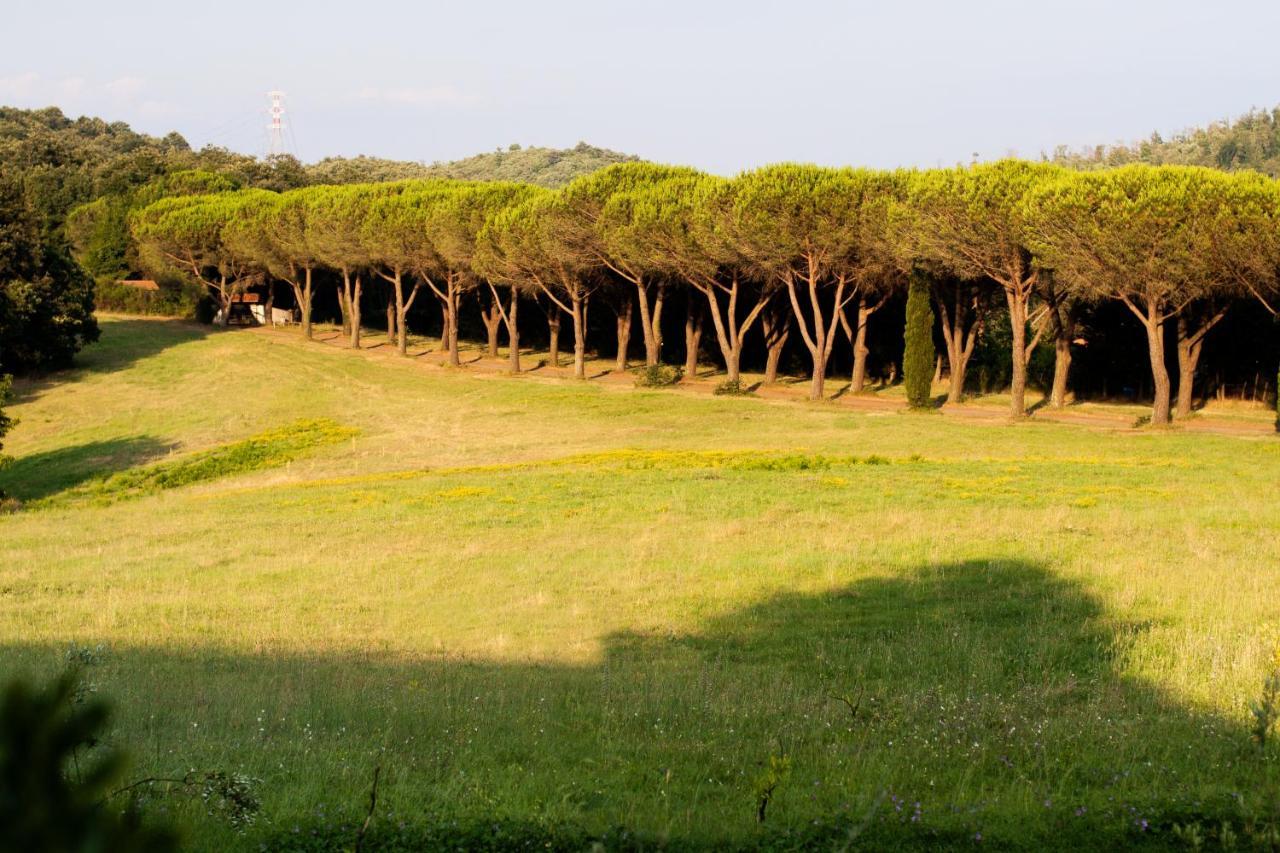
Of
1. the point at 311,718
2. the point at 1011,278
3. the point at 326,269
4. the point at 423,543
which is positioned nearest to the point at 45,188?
the point at 326,269

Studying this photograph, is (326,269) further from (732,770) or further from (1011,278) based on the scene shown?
(732,770)

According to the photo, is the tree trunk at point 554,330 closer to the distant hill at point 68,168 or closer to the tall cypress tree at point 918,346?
the tall cypress tree at point 918,346

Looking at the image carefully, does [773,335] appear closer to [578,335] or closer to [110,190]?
[578,335]

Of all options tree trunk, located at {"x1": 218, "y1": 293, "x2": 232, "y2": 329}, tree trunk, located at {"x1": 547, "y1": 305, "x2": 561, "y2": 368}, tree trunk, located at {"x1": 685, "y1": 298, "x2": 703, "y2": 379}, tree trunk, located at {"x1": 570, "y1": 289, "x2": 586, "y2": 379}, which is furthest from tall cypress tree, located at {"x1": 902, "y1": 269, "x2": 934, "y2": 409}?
tree trunk, located at {"x1": 218, "y1": 293, "x2": 232, "y2": 329}

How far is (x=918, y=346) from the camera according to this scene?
54.5 meters

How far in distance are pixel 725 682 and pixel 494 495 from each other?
2073 centimetres

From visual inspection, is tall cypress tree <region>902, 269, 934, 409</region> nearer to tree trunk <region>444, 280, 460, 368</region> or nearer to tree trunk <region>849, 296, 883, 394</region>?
tree trunk <region>849, 296, 883, 394</region>

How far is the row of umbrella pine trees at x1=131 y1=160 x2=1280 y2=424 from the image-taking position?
4462 centimetres

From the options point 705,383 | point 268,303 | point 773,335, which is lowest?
point 705,383

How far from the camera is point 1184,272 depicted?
44.0 m

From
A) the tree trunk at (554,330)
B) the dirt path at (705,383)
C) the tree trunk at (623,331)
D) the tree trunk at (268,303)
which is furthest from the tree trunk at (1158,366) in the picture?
the tree trunk at (268,303)

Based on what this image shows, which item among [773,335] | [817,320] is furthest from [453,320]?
[817,320]

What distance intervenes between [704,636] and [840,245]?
141 feet

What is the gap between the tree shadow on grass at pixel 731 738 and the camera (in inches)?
306
